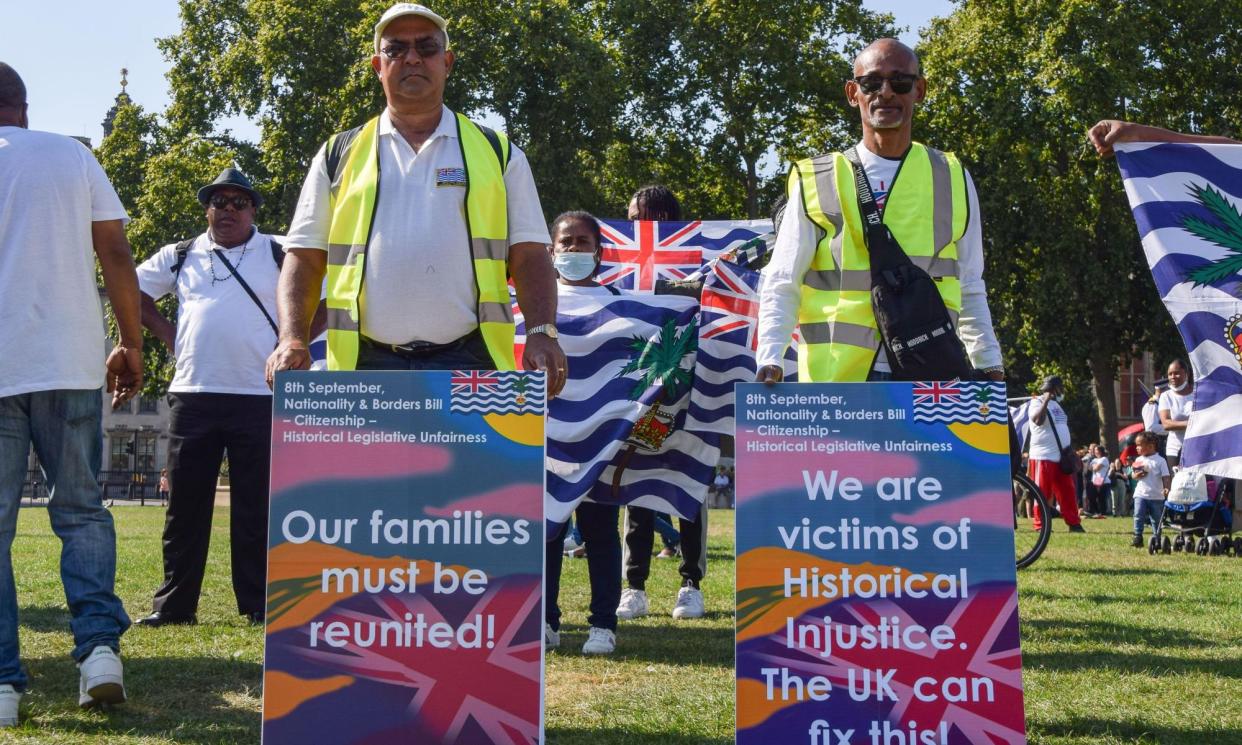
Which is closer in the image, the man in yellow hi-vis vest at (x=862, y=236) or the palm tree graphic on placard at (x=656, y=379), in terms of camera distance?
the man in yellow hi-vis vest at (x=862, y=236)

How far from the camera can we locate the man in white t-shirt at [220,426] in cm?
741

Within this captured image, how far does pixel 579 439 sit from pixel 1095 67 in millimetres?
32026

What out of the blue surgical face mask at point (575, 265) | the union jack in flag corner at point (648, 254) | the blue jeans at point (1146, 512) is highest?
the union jack in flag corner at point (648, 254)

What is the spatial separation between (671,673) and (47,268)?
2.88 metres

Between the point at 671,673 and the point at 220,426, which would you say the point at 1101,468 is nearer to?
the point at 220,426

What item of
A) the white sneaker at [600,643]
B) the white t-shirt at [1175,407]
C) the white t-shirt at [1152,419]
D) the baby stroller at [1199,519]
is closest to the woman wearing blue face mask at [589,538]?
the white sneaker at [600,643]

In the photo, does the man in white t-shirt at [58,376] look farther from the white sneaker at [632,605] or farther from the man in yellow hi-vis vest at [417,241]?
the white sneaker at [632,605]

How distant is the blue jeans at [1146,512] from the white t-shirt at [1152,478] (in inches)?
2.3

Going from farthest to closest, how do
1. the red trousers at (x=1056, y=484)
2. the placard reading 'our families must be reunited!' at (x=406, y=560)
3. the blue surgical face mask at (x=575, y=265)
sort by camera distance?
the red trousers at (x=1056, y=484)
the blue surgical face mask at (x=575, y=265)
the placard reading 'our families must be reunited!' at (x=406, y=560)

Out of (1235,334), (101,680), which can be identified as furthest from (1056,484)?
(101,680)

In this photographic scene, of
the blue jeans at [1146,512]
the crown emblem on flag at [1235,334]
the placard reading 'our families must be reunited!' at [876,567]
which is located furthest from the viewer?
the blue jeans at [1146,512]

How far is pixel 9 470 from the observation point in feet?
16.3

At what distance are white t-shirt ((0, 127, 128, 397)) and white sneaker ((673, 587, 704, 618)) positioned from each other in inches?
145

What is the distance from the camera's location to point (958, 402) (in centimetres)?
422
